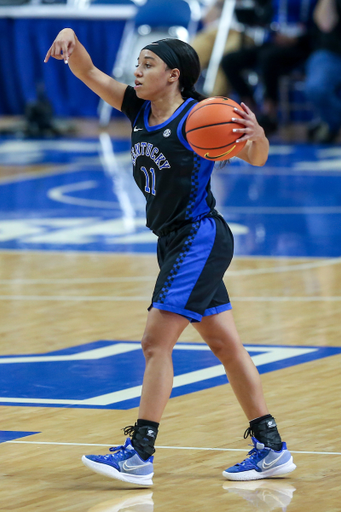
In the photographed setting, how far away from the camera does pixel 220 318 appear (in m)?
3.61

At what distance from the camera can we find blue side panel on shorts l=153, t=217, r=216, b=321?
3.47 metres

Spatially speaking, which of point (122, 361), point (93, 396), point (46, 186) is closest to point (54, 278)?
point (122, 361)

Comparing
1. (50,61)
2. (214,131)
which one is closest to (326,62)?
(50,61)

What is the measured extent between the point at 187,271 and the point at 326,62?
10837mm

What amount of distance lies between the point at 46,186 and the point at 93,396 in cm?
754

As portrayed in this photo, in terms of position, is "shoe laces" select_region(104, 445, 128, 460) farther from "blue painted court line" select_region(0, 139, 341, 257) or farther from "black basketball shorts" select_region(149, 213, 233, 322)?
"blue painted court line" select_region(0, 139, 341, 257)

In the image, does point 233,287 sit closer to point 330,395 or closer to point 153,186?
point 330,395

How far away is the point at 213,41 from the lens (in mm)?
16219

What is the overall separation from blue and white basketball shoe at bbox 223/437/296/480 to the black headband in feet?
4.56

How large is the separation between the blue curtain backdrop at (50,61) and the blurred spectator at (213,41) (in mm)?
2289

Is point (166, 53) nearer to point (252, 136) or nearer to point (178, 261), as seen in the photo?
point (252, 136)

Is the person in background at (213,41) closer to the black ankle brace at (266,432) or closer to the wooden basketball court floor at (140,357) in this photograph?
the wooden basketball court floor at (140,357)

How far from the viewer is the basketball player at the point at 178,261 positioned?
137 inches

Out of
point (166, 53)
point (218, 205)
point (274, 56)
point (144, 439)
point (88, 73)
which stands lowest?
point (144, 439)
